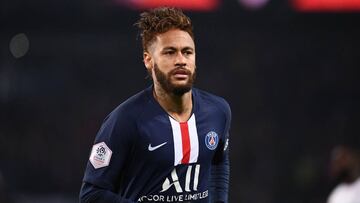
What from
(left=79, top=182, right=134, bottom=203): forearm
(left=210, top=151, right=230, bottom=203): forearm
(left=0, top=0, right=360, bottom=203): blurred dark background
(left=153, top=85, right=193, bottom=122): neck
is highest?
(left=0, top=0, right=360, bottom=203): blurred dark background

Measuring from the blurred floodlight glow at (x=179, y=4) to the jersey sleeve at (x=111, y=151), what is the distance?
5517 mm

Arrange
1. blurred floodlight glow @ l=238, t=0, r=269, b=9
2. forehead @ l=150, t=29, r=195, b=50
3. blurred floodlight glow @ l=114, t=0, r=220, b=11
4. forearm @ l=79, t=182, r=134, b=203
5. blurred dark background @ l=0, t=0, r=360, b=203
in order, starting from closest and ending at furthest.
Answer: forearm @ l=79, t=182, r=134, b=203, forehead @ l=150, t=29, r=195, b=50, blurred floodlight glow @ l=114, t=0, r=220, b=11, blurred floodlight glow @ l=238, t=0, r=269, b=9, blurred dark background @ l=0, t=0, r=360, b=203

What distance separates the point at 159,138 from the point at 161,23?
1.65ft

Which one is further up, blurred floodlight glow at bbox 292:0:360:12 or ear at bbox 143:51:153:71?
blurred floodlight glow at bbox 292:0:360:12

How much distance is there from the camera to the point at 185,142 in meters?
3.78

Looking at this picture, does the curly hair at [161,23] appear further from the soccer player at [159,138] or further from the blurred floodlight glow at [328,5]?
the blurred floodlight glow at [328,5]

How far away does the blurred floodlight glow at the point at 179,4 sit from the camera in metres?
9.20

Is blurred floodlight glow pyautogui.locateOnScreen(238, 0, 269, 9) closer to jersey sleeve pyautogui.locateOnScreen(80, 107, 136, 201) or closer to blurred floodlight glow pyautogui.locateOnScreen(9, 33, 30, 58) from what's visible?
blurred floodlight glow pyautogui.locateOnScreen(9, 33, 30, 58)

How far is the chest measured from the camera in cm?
369

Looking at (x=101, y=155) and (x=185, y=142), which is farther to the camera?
Result: (x=185, y=142)

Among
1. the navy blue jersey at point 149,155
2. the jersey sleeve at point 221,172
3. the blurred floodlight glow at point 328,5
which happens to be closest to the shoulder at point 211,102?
the jersey sleeve at point 221,172

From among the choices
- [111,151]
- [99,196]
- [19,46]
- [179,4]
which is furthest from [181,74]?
[19,46]

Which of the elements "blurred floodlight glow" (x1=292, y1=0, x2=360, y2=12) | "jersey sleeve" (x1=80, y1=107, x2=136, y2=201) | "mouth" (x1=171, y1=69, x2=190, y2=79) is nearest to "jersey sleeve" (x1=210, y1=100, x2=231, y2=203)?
"mouth" (x1=171, y1=69, x2=190, y2=79)

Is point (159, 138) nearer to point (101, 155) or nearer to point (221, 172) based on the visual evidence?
point (101, 155)
